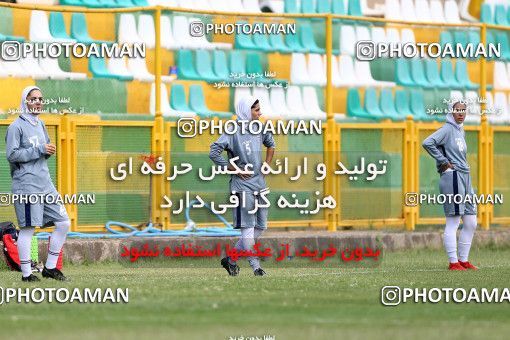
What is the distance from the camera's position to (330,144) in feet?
78.8

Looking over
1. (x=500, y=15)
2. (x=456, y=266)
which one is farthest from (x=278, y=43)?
(x=500, y=15)

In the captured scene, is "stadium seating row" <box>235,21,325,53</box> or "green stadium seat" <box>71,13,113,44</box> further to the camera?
"stadium seating row" <box>235,21,325,53</box>

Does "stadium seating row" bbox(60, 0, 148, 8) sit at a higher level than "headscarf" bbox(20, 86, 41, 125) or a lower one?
higher

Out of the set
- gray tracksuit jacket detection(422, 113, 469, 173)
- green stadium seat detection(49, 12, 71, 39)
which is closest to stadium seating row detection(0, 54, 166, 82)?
green stadium seat detection(49, 12, 71, 39)

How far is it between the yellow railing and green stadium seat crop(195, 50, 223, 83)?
856 mm

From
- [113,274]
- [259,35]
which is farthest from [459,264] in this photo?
[259,35]

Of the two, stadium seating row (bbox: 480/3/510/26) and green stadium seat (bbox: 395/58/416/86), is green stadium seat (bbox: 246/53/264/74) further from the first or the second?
stadium seating row (bbox: 480/3/510/26)

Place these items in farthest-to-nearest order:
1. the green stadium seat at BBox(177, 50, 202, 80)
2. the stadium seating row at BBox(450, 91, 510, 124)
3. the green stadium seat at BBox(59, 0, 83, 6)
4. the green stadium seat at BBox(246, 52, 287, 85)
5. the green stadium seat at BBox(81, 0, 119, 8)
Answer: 1. the stadium seating row at BBox(450, 91, 510, 124)
2. the green stadium seat at BBox(81, 0, 119, 8)
3. the green stadium seat at BBox(59, 0, 83, 6)
4. the green stadium seat at BBox(246, 52, 287, 85)
5. the green stadium seat at BBox(177, 50, 202, 80)

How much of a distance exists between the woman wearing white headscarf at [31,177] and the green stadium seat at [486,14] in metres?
16.2

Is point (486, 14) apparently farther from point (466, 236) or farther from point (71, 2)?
point (466, 236)

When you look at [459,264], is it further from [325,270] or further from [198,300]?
[198,300]

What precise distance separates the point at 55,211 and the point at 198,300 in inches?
129

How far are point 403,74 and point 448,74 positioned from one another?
732 mm

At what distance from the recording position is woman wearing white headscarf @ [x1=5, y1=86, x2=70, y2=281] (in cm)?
1716
